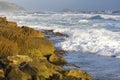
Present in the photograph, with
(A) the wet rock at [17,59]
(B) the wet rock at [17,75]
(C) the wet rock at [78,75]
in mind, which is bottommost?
(B) the wet rock at [17,75]

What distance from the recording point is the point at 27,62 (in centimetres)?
979

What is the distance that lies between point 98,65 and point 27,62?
376 cm

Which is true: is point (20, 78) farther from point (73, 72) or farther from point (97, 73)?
point (97, 73)

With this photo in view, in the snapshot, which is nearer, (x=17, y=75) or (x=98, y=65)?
(x=17, y=75)

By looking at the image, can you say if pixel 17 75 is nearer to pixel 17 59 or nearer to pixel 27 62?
pixel 27 62

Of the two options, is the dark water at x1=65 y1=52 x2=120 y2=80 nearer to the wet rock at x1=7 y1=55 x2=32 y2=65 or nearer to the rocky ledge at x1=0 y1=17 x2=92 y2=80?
the rocky ledge at x1=0 y1=17 x2=92 y2=80

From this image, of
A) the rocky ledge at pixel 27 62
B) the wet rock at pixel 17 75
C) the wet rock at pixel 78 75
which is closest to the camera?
the wet rock at pixel 17 75

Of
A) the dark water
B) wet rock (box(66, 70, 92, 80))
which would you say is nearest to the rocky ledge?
wet rock (box(66, 70, 92, 80))

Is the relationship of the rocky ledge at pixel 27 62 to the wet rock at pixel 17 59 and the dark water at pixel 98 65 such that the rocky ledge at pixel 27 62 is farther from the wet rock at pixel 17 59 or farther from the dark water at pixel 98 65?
the dark water at pixel 98 65

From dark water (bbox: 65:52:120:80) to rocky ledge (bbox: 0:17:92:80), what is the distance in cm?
95

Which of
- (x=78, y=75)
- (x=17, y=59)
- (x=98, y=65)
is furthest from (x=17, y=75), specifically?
(x=98, y=65)

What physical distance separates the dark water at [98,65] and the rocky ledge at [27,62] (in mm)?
949

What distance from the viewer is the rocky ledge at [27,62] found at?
9273 mm

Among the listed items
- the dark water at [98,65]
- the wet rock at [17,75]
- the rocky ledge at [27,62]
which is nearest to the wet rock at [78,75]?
the rocky ledge at [27,62]
